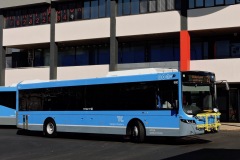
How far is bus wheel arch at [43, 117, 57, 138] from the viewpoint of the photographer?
22047 millimetres

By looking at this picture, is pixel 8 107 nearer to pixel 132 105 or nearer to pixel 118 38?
pixel 118 38

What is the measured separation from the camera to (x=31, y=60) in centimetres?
4347

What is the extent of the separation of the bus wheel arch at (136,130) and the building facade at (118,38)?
1435 cm

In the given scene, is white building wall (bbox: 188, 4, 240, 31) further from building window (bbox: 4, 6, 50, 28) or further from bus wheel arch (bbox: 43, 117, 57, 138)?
building window (bbox: 4, 6, 50, 28)

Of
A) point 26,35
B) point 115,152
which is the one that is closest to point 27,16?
point 26,35

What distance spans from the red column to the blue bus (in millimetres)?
12606

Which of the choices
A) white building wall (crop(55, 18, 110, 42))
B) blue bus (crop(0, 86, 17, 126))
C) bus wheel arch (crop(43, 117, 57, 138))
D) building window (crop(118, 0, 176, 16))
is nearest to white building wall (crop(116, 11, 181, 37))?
building window (crop(118, 0, 176, 16))

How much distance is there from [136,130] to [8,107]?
1390cm

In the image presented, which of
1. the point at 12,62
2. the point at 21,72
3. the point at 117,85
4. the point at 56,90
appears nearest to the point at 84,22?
the point at 21,72

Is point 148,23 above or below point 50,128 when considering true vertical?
above

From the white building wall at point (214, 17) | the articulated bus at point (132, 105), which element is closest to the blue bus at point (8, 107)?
the articulated bus at point (132, 105)

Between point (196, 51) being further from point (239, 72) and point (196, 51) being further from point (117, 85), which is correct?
point (117, 85)

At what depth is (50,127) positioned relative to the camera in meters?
22.4

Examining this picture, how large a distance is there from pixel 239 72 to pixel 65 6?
670 inches
